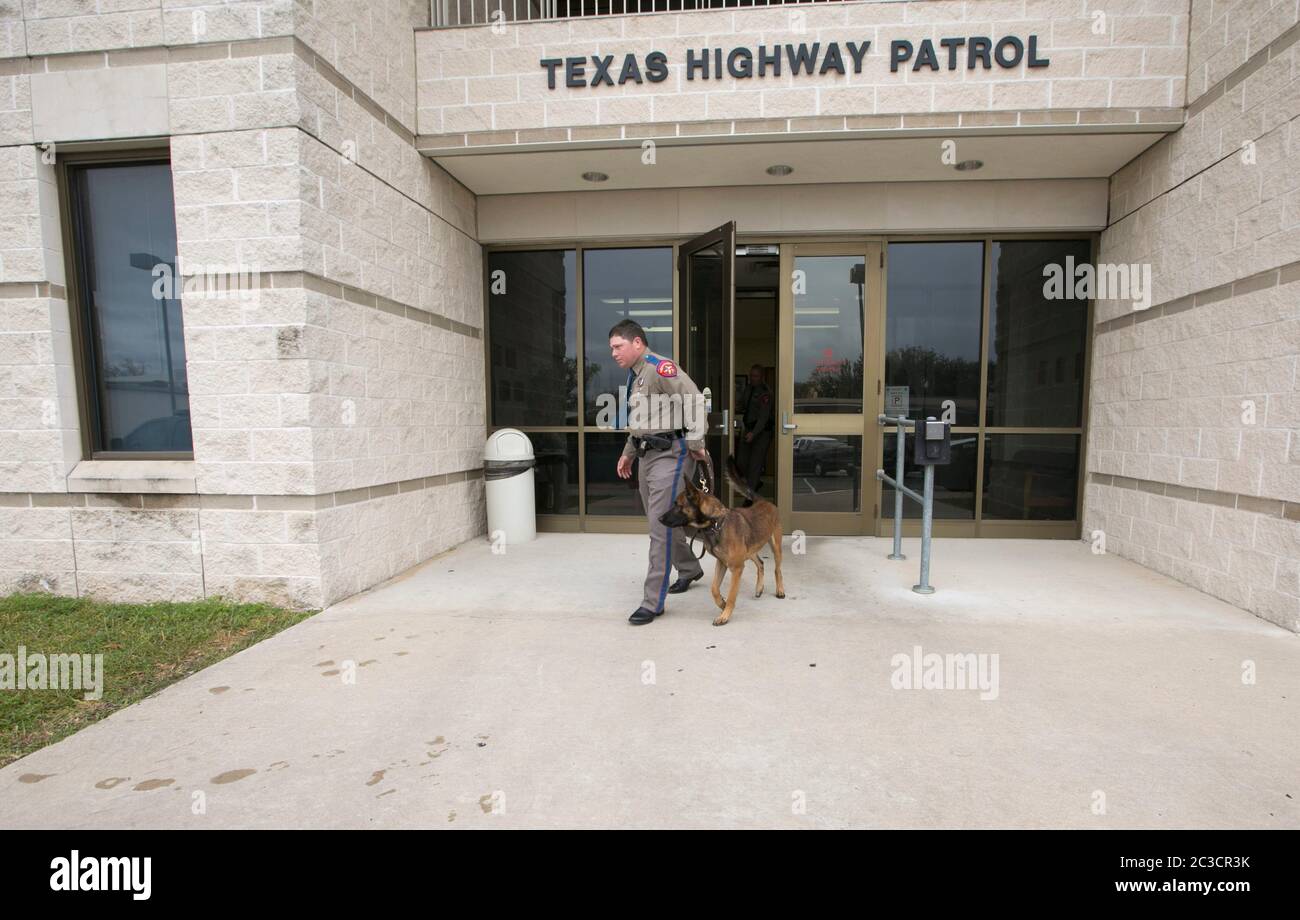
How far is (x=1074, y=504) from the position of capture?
261 inches

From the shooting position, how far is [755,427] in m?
7.38

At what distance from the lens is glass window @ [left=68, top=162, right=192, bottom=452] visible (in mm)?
4668

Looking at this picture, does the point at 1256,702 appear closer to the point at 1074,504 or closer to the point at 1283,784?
the point at 1283,784

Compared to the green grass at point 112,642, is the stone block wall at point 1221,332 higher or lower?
higher

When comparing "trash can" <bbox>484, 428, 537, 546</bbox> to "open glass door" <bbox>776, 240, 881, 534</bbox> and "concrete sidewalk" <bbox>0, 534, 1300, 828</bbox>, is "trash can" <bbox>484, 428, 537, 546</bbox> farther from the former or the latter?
"open glass door" <bbox>776, 240, 881, 534</bbox>

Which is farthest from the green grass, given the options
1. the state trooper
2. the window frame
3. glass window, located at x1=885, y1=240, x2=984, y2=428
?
glass window, located at x1=885, y1=240, x2=984, y2=428

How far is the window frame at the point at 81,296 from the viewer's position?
15.0ft

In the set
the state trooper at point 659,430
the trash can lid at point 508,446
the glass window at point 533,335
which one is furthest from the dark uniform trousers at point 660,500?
the glass window at point 533,335

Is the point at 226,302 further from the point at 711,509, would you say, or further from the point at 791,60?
the point at 791,60

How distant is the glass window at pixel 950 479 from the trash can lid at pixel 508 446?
3901 millimetres

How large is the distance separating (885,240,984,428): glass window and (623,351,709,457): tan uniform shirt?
3.43 metres

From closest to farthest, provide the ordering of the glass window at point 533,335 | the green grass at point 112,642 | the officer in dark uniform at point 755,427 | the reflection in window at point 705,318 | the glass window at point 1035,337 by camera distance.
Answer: the green grass at point 112,642 → the reflection in window at point 705,318 → the glass window at point 1035,337 → the glass window at point 533,335 → the officer in dark uniform at point 755,427

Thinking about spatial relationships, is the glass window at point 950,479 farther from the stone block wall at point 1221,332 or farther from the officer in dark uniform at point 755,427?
the officer in dark uniform at point 755,427

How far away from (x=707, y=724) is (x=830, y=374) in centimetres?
472
